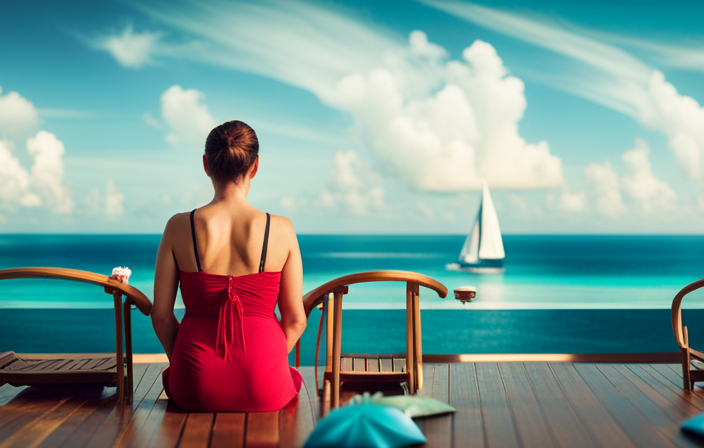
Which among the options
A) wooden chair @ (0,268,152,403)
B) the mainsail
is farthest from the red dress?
the mainsail

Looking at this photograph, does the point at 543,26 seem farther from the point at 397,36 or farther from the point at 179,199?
the point at 179,199

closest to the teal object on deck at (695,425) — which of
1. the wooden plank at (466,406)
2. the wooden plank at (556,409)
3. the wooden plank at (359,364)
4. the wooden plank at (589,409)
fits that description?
the wooden plank at (589,409)

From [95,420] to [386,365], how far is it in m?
1.30

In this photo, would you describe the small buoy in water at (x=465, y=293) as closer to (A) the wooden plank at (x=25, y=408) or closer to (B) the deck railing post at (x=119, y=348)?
(B) the deck railing post at (x=119, y=348)

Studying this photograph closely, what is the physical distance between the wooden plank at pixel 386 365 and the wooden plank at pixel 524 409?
0.55 metres

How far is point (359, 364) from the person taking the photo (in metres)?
3.06

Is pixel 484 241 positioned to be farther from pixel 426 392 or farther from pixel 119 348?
pixel 119 348

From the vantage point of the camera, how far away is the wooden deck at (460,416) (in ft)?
7.53

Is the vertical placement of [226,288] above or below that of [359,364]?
above

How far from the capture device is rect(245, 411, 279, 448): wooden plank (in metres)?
2.24

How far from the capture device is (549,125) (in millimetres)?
28625

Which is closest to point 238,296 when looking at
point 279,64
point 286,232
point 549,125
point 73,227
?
point 286,232

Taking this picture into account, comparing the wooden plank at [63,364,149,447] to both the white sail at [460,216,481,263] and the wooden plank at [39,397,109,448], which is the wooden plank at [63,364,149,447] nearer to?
the wooden plank at [39,397,109,448]

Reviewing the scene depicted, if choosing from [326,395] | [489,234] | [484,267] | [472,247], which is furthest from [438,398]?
[484,267]
